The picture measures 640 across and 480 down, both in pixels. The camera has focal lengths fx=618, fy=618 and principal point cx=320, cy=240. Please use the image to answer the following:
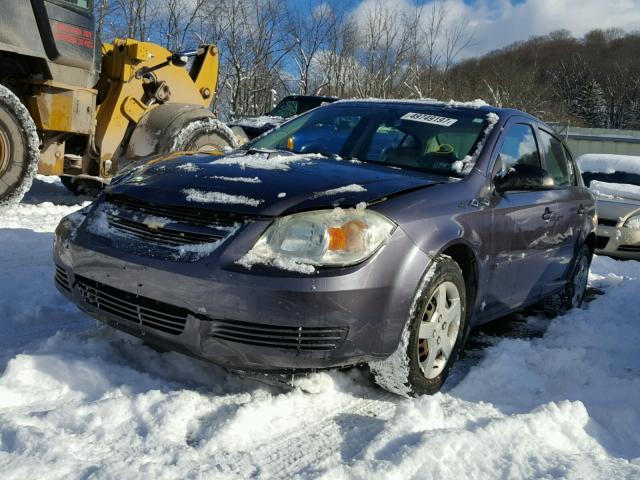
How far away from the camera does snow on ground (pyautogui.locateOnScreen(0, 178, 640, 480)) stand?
220 cm

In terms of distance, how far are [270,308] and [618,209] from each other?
717 cm

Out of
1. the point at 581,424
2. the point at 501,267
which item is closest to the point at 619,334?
the point at 501,267

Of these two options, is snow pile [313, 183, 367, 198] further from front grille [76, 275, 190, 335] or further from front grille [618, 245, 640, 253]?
front grille [618, 245, 640, 253]

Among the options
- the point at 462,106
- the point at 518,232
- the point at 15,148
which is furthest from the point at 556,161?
the point at 15,148

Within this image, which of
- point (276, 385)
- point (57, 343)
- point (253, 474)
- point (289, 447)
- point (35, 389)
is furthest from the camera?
point (57, 343)

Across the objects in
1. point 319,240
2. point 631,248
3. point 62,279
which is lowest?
point 631,248

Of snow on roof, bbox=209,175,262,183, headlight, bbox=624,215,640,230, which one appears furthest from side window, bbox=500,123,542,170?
headlight, bbox=624,215,640,230

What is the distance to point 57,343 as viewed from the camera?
3104mm

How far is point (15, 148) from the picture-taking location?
623 centimetres

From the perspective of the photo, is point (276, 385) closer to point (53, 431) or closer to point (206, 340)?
point (206, 340)

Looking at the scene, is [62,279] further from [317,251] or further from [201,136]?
[201,136]

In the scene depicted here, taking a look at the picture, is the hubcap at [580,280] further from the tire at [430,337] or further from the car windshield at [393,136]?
the tire at [430,337]

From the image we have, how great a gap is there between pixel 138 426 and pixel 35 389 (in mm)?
569

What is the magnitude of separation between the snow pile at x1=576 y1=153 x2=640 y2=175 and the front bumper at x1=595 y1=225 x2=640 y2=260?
7.70 feet
